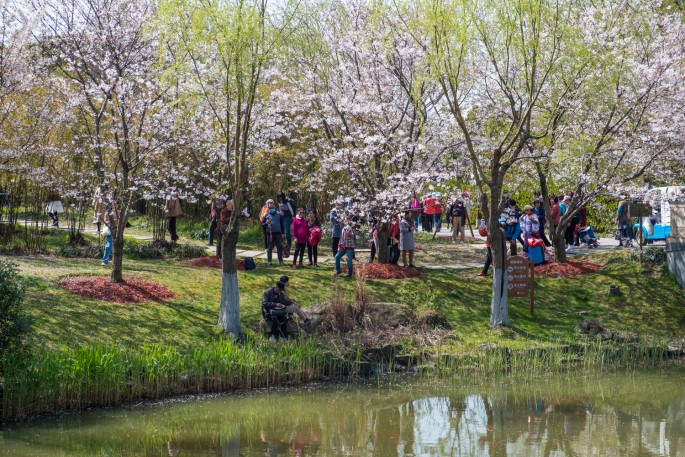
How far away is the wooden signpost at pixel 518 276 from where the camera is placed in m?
18.0

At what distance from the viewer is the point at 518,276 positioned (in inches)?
715

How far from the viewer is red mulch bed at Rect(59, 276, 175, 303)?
16.7 metres

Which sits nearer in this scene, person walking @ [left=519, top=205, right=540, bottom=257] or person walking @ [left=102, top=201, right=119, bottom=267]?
person walking @ [left=102, top=201, right=119, bottom=267]

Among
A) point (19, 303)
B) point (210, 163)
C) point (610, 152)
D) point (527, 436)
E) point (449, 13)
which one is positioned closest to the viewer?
point (527, 436)

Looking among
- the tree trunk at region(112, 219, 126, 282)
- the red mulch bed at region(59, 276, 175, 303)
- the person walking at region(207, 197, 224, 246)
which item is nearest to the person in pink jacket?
the person walking at region(207, 197, 224, 246)

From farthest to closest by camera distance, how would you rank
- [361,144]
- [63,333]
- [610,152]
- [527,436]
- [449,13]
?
[361,144]
[610,152]
[449,13]
[63,333]
[527,436]

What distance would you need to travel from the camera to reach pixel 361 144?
21297 mm

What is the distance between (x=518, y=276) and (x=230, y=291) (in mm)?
5977

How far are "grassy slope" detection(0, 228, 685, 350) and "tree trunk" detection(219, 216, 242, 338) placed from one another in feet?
1.27

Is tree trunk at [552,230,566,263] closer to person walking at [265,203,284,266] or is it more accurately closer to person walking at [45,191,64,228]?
person walking at [265,203,284,266]

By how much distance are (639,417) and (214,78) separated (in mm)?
9059

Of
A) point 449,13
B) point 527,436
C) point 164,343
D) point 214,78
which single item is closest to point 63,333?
point 164,343

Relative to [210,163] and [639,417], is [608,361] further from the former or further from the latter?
[210,163]

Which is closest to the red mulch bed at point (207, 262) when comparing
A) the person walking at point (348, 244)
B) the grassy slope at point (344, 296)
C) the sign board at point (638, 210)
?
the grassy slope at point (344, 296)
